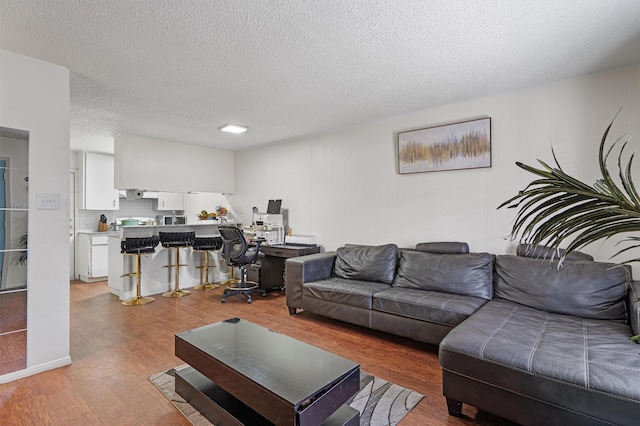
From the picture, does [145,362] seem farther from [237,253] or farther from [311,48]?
[311,48]

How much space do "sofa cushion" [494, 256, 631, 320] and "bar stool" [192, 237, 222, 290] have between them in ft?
13.0

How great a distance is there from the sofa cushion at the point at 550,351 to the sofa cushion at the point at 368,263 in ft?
4.37

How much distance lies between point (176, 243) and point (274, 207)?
158 centimetres

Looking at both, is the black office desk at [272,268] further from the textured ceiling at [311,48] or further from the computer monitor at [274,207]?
the textured ceiling at [311,48]

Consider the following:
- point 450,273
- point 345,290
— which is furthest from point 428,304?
point 345,290

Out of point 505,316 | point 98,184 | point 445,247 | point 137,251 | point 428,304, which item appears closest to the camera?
point 505,316

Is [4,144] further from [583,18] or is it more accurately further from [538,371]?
[583,18]

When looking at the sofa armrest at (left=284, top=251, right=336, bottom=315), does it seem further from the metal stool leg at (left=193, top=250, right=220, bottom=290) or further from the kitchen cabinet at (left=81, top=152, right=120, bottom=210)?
the kitchen cabinet at (left=81, top=152, right=120, bottom=210)

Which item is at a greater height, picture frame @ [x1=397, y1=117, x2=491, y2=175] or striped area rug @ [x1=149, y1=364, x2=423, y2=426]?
picture frame @ [x1=397, y1=117, x2=491, y2=175]

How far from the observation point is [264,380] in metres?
1.63

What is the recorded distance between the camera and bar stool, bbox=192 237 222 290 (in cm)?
502

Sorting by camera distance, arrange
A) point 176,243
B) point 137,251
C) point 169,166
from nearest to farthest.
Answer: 1. point 137,251
2. point 176,243
3. point 169,166

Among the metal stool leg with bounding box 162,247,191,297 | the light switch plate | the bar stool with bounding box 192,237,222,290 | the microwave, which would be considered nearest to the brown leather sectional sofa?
the bar stool with bounding box 192,237,222,290

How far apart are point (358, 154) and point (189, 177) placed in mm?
3059
